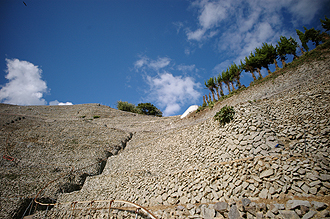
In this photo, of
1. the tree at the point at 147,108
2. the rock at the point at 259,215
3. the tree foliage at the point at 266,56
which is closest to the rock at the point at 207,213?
the rock at the point at 259,215

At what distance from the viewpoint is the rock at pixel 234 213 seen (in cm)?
537

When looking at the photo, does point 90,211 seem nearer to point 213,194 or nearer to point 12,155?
point 213,194


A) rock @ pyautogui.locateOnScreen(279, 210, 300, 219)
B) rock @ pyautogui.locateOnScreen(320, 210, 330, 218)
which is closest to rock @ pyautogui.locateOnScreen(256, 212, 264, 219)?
rock @ pyautogui.locateOnScreen(279, 210, 300, 219)

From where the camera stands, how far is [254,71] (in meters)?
33.3

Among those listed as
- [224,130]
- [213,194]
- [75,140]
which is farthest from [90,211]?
[75,140]

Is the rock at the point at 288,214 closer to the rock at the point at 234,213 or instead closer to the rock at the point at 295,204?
the rock at the point at 295,204

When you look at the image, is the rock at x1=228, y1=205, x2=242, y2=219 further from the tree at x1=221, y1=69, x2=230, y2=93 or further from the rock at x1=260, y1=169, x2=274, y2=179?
the tree at x1=221, y1=69, x2=230, y2=93

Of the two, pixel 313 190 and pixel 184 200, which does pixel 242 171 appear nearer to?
pixel 313 190

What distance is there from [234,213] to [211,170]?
279 centimetres

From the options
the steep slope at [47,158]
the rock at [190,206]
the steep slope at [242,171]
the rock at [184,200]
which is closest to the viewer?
the steep slope at [242,171]

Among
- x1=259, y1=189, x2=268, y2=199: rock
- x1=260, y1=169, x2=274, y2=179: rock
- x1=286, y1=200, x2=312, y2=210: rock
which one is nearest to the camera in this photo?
x1=286, y1=200, x2=312, y2=210: rock

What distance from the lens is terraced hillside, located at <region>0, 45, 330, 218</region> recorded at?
18.6 feet

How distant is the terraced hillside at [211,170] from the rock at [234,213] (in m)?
0.03

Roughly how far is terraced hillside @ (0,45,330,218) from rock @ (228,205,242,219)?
34 mm
